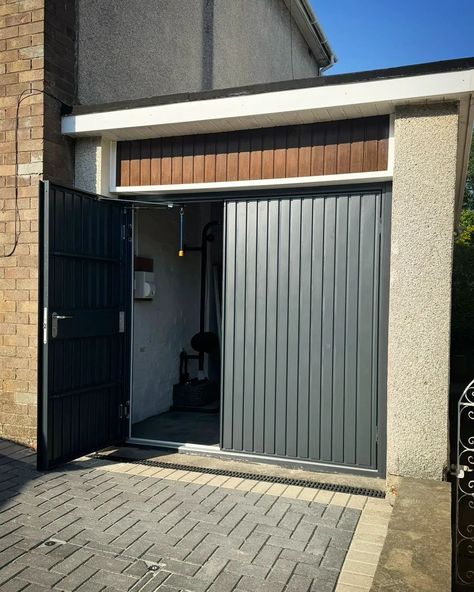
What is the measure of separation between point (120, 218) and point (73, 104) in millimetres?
1224

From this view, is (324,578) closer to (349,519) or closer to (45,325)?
(349,519)

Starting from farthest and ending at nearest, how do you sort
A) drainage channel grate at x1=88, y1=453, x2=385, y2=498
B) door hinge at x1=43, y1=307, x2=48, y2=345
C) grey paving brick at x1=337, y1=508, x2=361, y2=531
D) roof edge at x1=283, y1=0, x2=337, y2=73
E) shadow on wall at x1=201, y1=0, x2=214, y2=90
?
roof edge at x1=283, y1=0, x2=337, y2=73, shadow on wall at x1=201, y1=0, x2=214, y2=90, door hinge at x1=43, y1=307, x2=48, y2=345, drainage channel grate at x1=88, y1=453, x2=385, y2=498, grey paving brick at x1=337, y1=508, x2=361, y2=531

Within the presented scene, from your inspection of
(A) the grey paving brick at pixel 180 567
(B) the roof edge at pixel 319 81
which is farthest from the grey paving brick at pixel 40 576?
(B) the roof edge at pixel 319 81

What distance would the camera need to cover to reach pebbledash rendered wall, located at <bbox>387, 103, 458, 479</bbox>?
427 cm

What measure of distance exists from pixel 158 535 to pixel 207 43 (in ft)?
25.3

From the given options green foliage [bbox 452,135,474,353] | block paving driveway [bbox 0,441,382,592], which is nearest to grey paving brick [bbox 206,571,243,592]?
block paving driveway [bbox 0,441,382,592]

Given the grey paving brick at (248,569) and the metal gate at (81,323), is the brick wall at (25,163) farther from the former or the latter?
the grey paving brick at (248,569)

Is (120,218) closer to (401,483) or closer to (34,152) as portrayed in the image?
(34,152)

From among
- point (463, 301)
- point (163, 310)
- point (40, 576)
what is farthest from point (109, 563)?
point (463, 301)

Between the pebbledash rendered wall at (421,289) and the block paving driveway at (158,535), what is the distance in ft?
2.57

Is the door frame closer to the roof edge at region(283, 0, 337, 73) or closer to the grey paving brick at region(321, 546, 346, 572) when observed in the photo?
the grey paving brick at region(321, 546, 346, 572)

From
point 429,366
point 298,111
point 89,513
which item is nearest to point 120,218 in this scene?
point 298,111

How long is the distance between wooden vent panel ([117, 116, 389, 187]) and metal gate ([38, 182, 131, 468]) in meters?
0.54

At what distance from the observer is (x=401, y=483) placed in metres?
4.10
